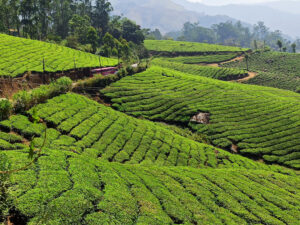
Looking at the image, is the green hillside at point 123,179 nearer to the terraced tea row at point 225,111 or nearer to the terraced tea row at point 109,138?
the terraced tea row at point 109,138

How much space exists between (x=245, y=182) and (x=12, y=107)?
2354 centimetres

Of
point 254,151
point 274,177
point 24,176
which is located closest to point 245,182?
point 274,177

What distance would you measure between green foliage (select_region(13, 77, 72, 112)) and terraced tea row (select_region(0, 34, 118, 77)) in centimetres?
570

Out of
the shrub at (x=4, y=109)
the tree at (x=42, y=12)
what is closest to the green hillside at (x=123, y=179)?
the shrub at (x=4, y=109)

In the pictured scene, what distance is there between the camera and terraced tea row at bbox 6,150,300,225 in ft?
39.5

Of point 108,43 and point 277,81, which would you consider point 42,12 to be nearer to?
point 108,43

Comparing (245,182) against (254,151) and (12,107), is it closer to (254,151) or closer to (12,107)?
(254,151)

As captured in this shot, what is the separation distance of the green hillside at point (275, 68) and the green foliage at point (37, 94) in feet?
205

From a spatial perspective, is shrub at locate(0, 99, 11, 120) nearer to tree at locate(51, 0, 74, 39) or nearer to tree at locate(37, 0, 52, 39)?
tree at locate(37, 0, 52, 39)

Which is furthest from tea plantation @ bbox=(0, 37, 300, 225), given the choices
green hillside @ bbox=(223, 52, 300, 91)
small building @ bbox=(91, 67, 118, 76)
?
green hillside @ bbox=(223, 52, 300, 91)

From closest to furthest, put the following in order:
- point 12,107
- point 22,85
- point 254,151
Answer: point 12,107
point 22,85
point 254,151

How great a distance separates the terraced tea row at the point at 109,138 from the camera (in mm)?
20516

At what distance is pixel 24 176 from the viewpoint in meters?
13.0

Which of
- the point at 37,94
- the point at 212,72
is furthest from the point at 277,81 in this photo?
the point at 37,94
